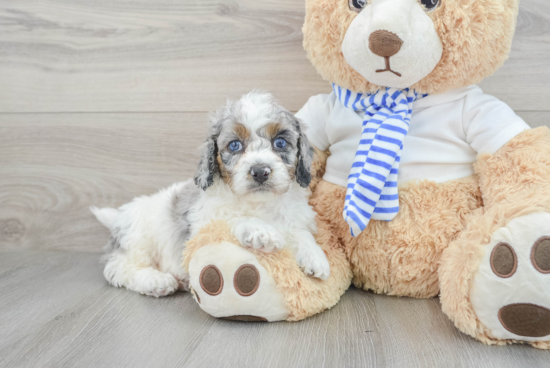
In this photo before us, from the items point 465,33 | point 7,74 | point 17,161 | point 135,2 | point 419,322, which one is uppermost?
point 465,33

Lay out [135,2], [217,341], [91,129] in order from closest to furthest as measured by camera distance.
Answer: [217,341] → [135,2] → [91,129]

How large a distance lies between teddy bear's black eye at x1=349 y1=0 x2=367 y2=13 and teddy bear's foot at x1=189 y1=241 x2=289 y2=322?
2.92 feet

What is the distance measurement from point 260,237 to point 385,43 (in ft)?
2.39

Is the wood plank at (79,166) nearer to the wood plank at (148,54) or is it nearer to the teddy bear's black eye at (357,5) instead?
Answer: the wood plank at (148,54)

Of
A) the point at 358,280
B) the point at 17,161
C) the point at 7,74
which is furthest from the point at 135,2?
the point at 358,280

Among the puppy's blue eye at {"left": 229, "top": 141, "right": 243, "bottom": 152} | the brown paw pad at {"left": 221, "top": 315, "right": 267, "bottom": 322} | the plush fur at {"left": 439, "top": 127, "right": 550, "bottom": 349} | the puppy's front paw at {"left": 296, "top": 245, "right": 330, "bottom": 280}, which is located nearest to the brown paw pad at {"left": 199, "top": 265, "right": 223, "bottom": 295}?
the brown paw pad at {"left": 221, "top": 315, "right": 267, "bottom": 322}

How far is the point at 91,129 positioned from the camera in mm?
2303

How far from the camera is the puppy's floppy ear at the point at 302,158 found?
160cm

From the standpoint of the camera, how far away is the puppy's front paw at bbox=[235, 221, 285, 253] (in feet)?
4.57

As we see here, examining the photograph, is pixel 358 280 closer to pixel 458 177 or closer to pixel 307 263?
pixel 307 263

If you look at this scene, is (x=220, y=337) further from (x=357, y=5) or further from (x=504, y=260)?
(x=357, y=5)

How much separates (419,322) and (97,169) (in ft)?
5.76

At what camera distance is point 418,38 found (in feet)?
4.54

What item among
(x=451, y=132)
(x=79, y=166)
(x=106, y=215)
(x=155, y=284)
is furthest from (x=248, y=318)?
(x=79, y=166)
